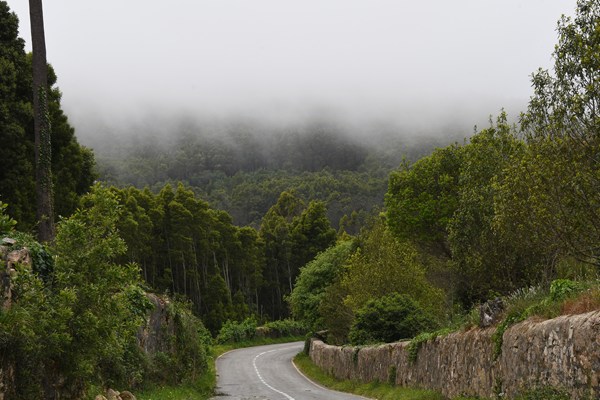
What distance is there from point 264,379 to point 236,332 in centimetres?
2830

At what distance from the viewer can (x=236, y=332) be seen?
202 ft

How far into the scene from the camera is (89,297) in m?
11.3

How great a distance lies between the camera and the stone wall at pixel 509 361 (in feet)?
34.7

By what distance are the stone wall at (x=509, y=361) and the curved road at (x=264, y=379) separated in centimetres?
369

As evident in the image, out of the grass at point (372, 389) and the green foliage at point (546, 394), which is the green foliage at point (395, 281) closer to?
the grass at point (372, 389)

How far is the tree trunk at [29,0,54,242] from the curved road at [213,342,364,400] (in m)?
10.7

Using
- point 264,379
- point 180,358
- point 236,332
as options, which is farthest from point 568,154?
point 236,332

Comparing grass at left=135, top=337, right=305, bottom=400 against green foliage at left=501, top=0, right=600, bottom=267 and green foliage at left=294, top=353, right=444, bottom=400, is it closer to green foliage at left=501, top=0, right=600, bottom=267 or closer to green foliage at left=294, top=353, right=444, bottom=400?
green foliage at left=294, top=353, right=444, bottom=400

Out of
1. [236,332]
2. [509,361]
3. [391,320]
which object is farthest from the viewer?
[236,332]

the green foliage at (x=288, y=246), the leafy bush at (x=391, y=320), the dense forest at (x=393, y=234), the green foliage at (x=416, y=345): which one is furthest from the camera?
the green foliage at (x=288, y=246)

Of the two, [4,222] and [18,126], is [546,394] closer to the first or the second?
[4,222]

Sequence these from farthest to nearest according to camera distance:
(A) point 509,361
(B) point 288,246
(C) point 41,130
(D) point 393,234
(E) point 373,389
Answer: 1. (B) point 288,246
2. (D) point 393,234
3. (E) point 373,389
4. (C) point 41,130
5. (A) point 509,361

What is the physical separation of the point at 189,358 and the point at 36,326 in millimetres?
17003

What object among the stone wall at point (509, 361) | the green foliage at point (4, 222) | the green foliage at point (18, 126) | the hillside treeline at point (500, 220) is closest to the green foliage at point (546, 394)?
the stone wall at point (509, 361)
